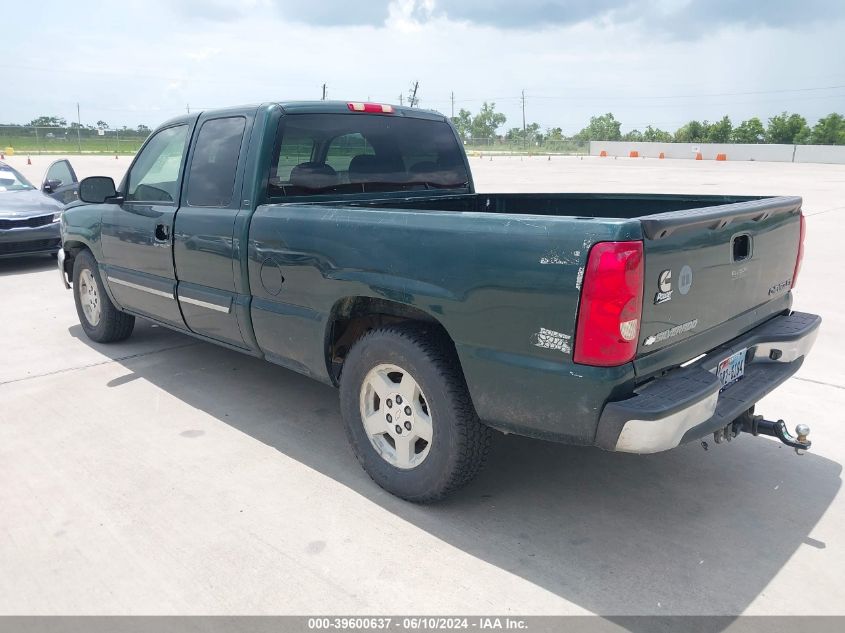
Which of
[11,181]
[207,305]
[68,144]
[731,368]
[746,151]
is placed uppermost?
[68,144]

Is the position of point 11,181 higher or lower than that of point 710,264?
higher

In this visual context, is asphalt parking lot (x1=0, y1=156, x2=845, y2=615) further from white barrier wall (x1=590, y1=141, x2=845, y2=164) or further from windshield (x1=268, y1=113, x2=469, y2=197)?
white barrier wall (x1=590, y1=141, x2=845, y2=164)

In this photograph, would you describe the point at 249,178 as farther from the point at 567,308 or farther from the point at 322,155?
the point at 567,308

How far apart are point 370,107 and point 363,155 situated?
13.0 inches

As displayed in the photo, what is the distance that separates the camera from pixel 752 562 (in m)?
2.80

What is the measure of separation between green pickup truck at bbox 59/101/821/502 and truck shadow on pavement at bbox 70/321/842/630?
32cm

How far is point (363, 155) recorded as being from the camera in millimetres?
4301

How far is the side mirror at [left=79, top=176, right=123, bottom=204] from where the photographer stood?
488 cm

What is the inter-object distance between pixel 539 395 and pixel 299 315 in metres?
1.51

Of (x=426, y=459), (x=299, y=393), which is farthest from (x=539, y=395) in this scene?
(x=299, y=393)

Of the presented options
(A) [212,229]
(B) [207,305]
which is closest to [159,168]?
(A) [212,229]

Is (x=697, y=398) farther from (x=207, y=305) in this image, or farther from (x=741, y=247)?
(x=207, y=305)

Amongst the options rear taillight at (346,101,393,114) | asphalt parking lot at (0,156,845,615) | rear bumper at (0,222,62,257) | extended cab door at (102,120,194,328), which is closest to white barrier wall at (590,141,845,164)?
asphalt parking lot at (0,156,845,615)

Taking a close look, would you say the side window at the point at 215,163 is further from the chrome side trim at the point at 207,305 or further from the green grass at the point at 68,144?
the green grass at the point at 68,144
